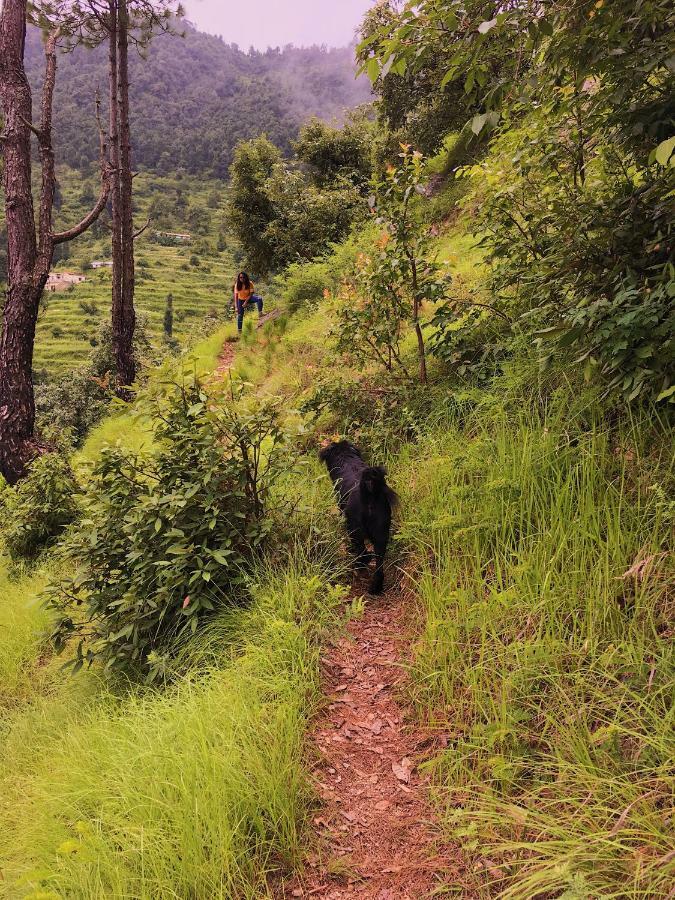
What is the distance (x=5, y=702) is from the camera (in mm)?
3811

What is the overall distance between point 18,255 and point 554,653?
7713 mm

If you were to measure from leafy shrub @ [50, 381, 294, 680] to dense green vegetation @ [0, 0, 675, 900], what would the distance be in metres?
0.02

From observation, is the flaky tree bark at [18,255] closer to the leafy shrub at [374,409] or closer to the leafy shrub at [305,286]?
the leafy shrub at [374,409]

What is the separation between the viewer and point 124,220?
11.7 metres

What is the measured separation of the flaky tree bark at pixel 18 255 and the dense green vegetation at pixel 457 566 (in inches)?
114

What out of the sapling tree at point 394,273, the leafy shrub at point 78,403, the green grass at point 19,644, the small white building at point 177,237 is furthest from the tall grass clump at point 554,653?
the small white building at point 177,237

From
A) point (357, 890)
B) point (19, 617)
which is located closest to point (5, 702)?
point (19, 617)

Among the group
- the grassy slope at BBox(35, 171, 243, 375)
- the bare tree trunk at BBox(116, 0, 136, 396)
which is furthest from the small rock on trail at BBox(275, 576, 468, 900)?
the grassy slope at BBox(35, 171, 243, 375)

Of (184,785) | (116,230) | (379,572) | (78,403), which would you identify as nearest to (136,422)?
(379,572)

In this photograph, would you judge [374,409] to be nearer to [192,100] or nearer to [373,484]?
[373,484]

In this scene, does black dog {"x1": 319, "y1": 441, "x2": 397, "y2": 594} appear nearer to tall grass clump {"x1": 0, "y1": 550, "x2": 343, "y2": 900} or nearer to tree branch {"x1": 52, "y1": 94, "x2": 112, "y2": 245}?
tall grass clump {"x1": 0, "y1": 550, "x2": 343, "y2": 900}

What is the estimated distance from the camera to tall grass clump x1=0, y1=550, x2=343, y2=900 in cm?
169

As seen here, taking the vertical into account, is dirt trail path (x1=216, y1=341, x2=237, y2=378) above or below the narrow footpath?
above

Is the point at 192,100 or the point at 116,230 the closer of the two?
the point at 116,230
